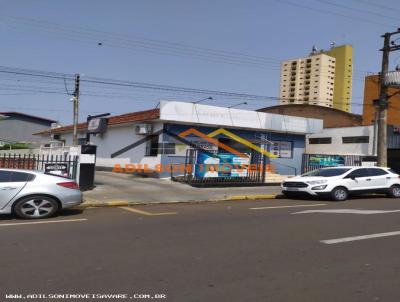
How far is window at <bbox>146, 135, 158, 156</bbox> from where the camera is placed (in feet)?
76.0

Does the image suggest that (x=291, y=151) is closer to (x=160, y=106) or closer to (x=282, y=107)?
(x=160, y=106)

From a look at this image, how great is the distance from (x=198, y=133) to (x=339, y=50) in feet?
74.7

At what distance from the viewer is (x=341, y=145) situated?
30375mm

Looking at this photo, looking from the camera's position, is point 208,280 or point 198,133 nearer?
point 208,280

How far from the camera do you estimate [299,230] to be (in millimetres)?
8969

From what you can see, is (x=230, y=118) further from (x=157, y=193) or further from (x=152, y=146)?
(x=157, y=193)

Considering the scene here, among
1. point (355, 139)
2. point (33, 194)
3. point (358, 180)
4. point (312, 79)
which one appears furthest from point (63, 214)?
point (312, 79)

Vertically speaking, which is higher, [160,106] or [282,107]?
[282,107]

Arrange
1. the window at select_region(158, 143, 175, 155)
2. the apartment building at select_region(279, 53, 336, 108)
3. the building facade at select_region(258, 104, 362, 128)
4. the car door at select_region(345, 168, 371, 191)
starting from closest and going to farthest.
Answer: the car door at select_region(345, 168, 371, 191), the window at select_region(158, 143, 175, 155), the apartment building at select_region(279, 53, 336, 108), the building facade at select_region(258, 104, 362, 128)

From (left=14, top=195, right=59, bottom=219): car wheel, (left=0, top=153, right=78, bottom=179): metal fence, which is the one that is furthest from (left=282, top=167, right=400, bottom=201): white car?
(left=14, top=195, right=59, bottom=219): car wheel

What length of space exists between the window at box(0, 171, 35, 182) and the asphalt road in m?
0.95

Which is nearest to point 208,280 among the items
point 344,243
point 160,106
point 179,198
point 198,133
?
point 344,243

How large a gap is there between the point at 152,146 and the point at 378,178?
11.5 metres

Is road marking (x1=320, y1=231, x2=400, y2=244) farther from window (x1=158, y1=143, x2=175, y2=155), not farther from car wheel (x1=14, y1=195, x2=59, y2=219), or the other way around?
window (x1=158, y1=143, x2=175, y2=155)
